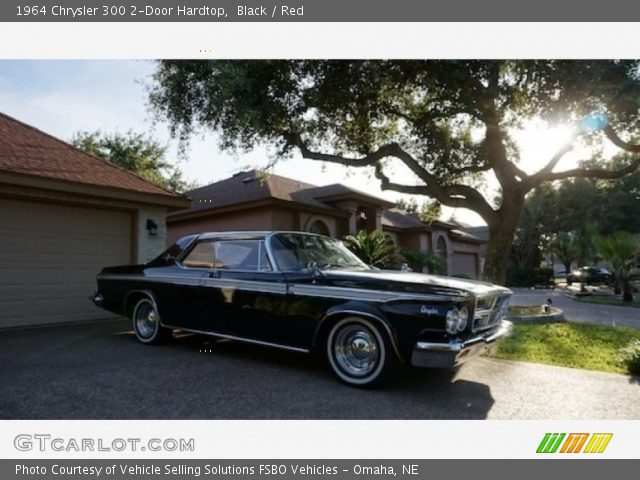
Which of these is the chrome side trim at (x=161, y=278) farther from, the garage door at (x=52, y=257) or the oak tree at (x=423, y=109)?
the oak tree at (x=423, y=109)

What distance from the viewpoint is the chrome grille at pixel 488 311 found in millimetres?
4129

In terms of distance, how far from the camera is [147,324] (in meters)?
6.20

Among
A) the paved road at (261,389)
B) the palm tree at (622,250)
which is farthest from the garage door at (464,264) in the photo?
the paved road at (261,389)

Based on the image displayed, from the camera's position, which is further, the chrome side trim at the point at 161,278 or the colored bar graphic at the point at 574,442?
the chrome side trim at the point at 161,278

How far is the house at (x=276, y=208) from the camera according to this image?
48.4 ft

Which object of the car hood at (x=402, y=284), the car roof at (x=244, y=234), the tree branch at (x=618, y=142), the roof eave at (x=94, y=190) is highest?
the tree branch at (x=618, y=142)

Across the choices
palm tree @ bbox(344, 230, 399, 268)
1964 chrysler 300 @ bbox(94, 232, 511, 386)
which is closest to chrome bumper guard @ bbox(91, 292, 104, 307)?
1964 chrysler 300 @ bbox(94, 232, 511, 386)

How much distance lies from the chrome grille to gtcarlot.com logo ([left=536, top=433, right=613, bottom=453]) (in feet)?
4.21

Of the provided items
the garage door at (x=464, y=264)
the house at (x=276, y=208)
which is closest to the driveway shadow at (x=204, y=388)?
the house at (x=276, y=208)

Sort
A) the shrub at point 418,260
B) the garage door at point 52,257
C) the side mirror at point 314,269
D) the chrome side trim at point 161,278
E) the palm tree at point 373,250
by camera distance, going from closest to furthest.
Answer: the side mirror at point 314,269 < the chrome side trim at point 161,278 < the garage door at point 52,257 < the palm tree at point 373,250 < the shrub at point 418,260

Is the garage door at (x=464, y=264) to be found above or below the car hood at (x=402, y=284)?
below

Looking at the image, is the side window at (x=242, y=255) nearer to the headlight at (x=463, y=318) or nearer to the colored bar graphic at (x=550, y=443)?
the headlight at (x=463, y=318)

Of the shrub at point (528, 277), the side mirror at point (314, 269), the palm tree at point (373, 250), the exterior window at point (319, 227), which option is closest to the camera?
the side mirror at point (314, 269)
